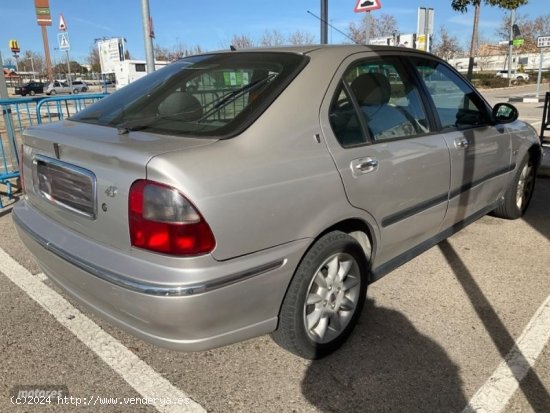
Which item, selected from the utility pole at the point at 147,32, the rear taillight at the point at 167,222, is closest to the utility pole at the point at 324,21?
the utility pole at the point at 147,32

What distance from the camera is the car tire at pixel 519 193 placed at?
451cm

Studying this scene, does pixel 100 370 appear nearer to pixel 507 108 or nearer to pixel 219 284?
pixel 219 284

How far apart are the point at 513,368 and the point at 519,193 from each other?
271 centimetres

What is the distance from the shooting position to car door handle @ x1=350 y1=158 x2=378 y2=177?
2512 mm

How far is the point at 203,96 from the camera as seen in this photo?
2.73m

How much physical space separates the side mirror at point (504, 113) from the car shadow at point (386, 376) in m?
2.02

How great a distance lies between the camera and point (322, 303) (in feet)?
8.39

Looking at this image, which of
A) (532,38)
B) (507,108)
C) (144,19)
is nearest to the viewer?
(507,108)

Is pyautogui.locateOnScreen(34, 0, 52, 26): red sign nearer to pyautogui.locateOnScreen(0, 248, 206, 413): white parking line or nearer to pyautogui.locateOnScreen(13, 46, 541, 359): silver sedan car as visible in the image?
pyautogui.locateOnScreen(0, 248, 206, 413): white parking line

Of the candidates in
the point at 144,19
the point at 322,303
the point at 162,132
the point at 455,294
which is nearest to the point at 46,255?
the point at 162,132

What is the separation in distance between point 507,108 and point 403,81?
1397mm

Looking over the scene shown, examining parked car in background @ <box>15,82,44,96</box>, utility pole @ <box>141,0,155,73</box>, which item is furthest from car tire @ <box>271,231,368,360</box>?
parked car in background @ <box>15,82,44,96</box>

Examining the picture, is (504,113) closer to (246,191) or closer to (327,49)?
(327,49)

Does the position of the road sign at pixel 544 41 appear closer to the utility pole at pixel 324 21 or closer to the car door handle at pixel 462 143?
the utility pole at pixel 324 21
